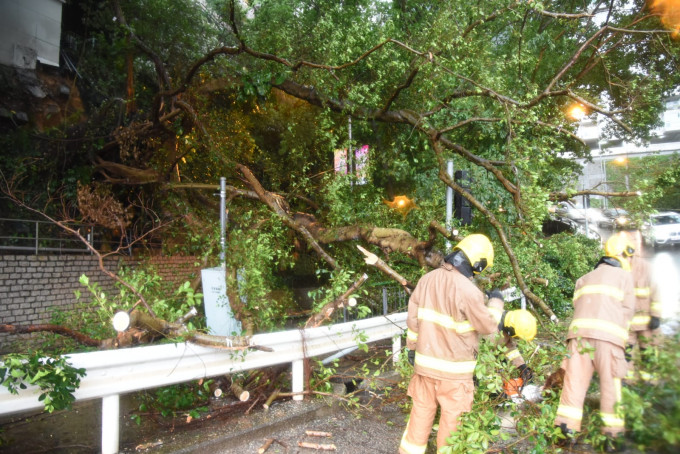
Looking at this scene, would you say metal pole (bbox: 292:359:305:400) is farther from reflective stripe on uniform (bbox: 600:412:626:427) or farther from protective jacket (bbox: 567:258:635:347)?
reflective stripe on uniform (bbox: 600:412:626:427)

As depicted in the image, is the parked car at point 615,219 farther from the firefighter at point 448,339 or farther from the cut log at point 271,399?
the cut log at point 271,399

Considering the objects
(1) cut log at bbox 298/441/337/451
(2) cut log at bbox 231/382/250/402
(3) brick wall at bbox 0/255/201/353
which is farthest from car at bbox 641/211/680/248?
(3) brick wall at bbox 0/255/201/353

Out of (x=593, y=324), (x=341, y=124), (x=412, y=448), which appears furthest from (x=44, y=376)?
(x=341, y=124)

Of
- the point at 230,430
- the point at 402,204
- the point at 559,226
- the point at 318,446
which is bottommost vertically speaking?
the point at 318,446

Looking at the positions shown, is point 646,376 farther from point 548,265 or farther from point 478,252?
point 548,265

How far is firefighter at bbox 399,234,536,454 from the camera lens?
3104mm

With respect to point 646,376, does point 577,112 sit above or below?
above

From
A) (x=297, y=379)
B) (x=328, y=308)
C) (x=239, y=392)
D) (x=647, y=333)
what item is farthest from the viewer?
(x=328, y=308)

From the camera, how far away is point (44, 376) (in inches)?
111

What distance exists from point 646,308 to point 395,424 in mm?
3116

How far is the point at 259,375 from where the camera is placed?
178 inches

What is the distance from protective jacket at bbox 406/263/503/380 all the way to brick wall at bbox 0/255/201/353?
6.21 m

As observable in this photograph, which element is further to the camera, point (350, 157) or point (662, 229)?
point (350, 157)

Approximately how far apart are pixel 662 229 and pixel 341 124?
23.6 ft
